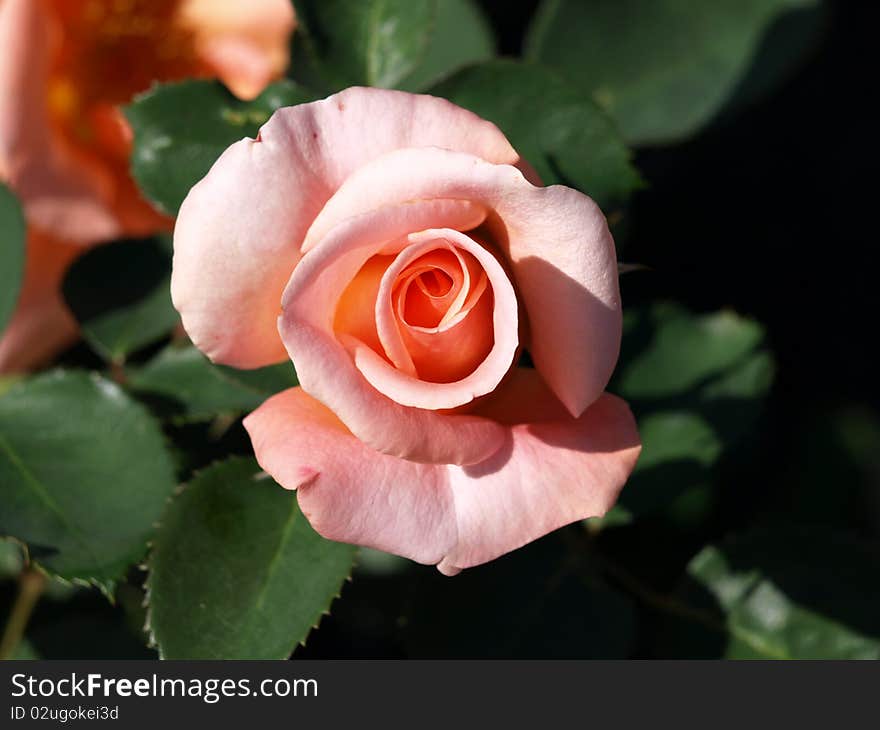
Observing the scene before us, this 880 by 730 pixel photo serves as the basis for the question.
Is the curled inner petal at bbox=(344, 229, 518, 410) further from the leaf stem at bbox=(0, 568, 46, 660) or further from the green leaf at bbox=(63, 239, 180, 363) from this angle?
the leaf stem at bbox=(0, 568, 46, 660)

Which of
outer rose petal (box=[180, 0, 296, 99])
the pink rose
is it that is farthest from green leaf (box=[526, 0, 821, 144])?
the pink rose

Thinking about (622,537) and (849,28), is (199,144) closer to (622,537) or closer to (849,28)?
(622,537)

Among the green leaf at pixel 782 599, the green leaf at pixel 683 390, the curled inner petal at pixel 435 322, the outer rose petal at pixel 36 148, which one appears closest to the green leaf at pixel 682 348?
the green leaf at pixel 683 390

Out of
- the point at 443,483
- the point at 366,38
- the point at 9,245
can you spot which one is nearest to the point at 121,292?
the point at 9,245

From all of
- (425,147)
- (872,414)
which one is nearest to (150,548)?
(425,147)

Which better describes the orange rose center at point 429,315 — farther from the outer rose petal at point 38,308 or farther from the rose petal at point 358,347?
the outer rose petal at point 38,308

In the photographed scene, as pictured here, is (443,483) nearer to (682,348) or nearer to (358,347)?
(358,347)

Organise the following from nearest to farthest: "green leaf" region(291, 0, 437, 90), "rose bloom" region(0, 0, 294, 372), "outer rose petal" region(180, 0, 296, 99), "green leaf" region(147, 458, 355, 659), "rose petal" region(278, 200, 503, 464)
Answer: "rose petal" region(278, 200, 503, 464) → "green leaf" region(147, 458, 355, 659) → "green leaf" region(291, 0, 437, 90) → "rose bloom" region(0, 0, 294, 372) → "outer rose petal" region(180, 0, 296, 99)
